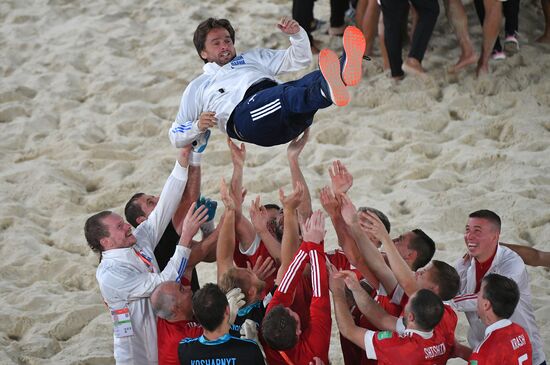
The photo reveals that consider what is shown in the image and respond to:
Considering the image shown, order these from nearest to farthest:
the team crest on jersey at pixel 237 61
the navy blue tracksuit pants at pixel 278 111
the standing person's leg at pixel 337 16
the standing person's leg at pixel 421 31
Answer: the navy blue tracksuit pants at pixel 278 111 < the team crest on jersey at pixel 237 61 < the standing person's leg at pixel 421 31 < the standing person's leg at pixel 337 16

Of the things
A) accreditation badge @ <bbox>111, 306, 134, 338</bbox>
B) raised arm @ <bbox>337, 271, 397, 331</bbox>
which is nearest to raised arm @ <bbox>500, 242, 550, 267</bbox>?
raised arm @ <bbox>337, 271, 397, 331</bbox>

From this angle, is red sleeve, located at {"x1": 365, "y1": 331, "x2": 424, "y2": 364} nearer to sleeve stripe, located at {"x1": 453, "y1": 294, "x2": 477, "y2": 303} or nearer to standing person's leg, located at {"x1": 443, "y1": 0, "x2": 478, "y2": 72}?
sleeve stripe, located at {"x1": 453, "y1": 294, "x2": 477, "y2": 303}

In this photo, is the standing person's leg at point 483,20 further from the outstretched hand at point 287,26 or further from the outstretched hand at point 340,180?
the outstretched hand at point 340,180

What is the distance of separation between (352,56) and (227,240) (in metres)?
1.03

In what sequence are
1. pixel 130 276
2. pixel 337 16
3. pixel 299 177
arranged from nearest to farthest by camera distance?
pixel 130 276 → pixel 299 177 → pixel 337 16

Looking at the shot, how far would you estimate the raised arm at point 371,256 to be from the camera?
416 centimetres

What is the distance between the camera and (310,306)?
3.99 m

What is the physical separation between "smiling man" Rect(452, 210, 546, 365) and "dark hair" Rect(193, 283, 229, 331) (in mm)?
1126

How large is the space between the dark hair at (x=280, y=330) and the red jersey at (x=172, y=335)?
409mm

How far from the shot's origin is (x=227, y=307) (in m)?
3.75

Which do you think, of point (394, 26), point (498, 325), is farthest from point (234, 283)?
point (394, 26)

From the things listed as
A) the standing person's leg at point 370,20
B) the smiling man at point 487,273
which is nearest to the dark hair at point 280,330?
the smiling man at point 487,273

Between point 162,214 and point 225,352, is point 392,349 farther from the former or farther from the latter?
point 162,214

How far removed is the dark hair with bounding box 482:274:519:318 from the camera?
373cm
